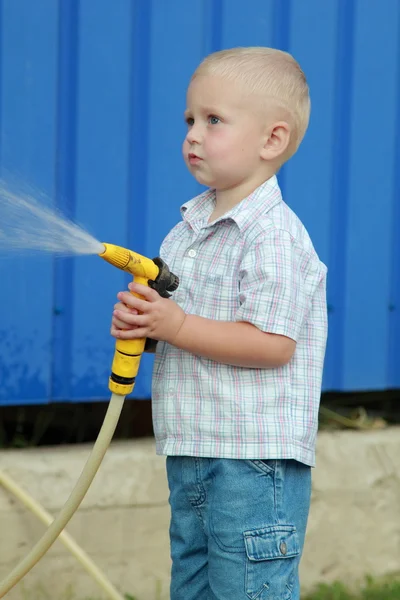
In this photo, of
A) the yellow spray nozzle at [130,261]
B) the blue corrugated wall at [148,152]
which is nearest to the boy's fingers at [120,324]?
the yellow spray nozzle at [130,261]

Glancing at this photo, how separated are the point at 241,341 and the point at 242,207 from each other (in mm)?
338

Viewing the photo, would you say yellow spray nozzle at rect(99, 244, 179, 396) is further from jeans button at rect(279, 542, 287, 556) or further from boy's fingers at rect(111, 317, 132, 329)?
jeans button at rect(279, 542, 287, 556)

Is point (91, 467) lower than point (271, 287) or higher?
lower

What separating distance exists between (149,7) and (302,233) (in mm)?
1364

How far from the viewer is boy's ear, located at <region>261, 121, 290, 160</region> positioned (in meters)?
2.55

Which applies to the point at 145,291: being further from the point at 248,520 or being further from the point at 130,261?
the point at 248,520

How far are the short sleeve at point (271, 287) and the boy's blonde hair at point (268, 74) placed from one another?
1.03 ft

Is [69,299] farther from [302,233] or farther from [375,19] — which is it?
[375,19]

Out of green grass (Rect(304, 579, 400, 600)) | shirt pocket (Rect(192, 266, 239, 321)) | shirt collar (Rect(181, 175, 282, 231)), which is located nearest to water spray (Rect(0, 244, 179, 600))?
shirt pocket (Rect(192, 266, 239, 321))

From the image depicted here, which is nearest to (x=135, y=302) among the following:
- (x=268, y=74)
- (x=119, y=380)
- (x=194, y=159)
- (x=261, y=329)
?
(x=119, y=380)

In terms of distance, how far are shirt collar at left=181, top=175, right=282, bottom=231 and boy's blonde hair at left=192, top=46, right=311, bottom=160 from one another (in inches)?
4.9

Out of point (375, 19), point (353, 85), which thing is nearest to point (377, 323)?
point (353, 85)

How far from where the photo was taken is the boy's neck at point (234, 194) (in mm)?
2590

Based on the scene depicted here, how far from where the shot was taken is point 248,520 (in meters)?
2.45
